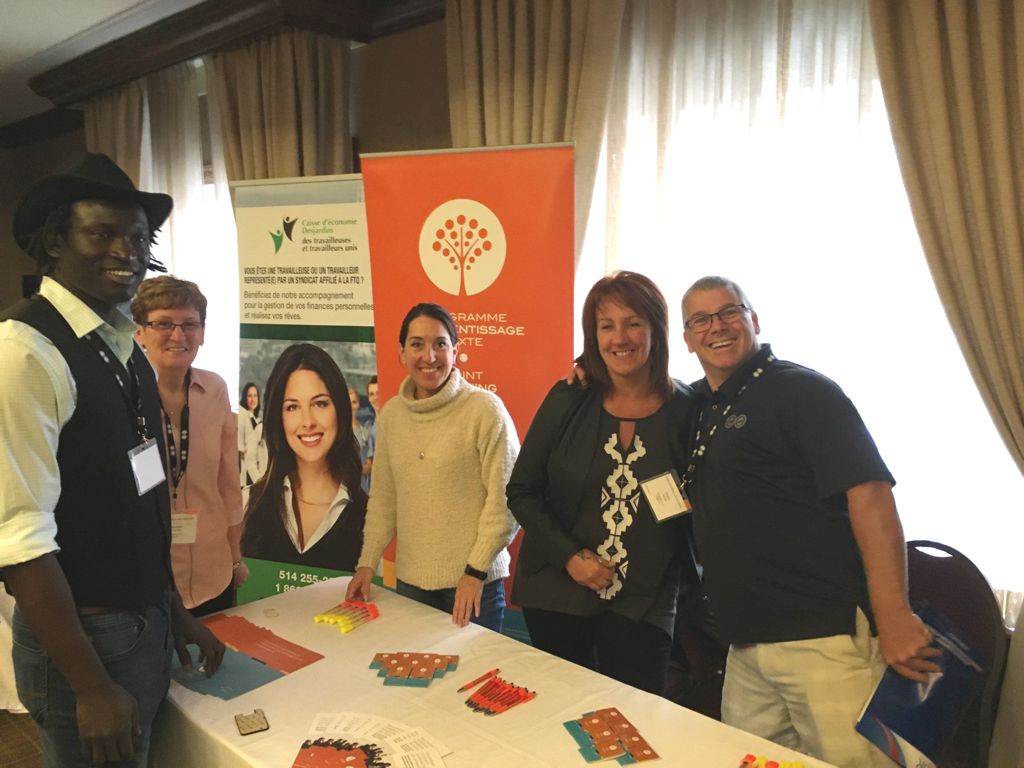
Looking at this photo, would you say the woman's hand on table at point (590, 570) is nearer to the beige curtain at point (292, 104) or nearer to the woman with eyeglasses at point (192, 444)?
the woman with eyeglasses at point (192, 444)

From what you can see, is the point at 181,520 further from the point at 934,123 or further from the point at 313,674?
the point at 934,123

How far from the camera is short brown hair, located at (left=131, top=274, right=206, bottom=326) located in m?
2.21

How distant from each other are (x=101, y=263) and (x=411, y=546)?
3.71 ft

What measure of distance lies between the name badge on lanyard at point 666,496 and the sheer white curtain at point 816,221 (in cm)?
99

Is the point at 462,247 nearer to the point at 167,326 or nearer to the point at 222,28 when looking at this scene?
the point at 167,326

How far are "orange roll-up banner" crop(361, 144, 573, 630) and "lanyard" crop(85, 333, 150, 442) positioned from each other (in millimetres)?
1420

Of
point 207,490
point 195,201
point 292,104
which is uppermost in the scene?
point 292,104

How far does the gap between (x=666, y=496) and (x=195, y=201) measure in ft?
12.6

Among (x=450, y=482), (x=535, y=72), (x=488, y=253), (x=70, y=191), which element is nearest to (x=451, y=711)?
(x=450, y=482)

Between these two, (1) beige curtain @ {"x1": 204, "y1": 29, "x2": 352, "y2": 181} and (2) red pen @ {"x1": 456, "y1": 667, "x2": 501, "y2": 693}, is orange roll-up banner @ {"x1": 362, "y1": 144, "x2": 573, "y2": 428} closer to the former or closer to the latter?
(1) beige curtain @ {"x1": 204, "y1": 29, "x2": 352, "y2": 181}

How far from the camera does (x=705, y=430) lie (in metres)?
1.75

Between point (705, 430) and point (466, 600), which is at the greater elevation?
point (705, 430)

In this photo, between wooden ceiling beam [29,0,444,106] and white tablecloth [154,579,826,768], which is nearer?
white tablecloth [154,579,826,768]

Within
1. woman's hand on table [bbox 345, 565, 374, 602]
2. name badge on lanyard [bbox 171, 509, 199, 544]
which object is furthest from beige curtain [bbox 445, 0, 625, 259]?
name badge on lanyard [bbox 171, 509, 199, 544]
